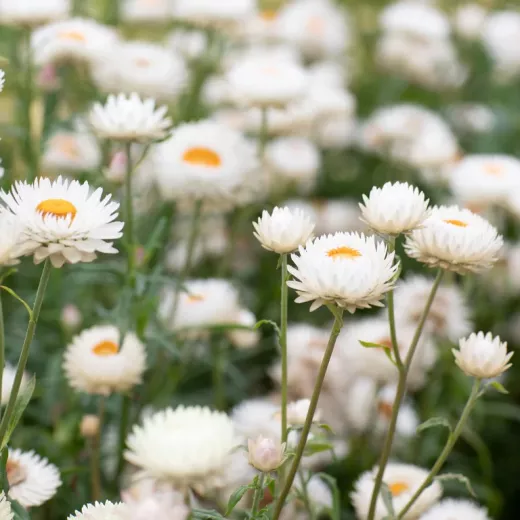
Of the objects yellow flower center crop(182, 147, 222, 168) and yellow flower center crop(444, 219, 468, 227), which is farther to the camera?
yellow flower center crop(182, 147, 222, 168)

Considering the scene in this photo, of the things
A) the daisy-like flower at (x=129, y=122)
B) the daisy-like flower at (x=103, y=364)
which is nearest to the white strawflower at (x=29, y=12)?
the daisy-like flower at (x=129, y=122)

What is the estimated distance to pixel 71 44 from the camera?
5.77 ft

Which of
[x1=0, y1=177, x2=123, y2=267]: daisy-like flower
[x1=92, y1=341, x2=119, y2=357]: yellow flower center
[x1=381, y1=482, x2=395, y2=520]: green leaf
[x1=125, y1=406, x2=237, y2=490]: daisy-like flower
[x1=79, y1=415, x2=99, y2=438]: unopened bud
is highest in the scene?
[x1=0, y1=177, x2=123, y2=267]: daisy-like flower

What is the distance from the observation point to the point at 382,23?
114 inches

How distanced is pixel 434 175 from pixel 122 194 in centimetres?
90

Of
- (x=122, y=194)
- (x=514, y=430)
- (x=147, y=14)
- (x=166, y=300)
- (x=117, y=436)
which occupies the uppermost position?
(x=147, y=14)

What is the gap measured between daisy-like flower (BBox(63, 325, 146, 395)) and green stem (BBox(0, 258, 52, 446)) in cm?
34

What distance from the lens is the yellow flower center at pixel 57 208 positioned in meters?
0.91

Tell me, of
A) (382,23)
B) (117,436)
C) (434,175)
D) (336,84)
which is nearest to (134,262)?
(117,436)

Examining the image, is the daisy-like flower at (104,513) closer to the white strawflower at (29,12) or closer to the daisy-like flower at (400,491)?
the daisy-like flower at (400,491)

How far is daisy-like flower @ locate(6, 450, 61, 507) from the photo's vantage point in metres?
1.00

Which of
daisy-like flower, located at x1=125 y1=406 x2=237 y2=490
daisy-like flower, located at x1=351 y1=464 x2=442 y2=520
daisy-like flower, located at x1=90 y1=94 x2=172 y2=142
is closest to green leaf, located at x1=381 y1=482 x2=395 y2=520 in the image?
daisy-like flower, located at x1=351 y1=464 x2=442 y2=520

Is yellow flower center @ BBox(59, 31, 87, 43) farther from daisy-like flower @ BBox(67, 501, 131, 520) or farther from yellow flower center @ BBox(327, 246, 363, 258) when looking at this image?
daisy-like flower @ BBox(67, 501, 131, 520)

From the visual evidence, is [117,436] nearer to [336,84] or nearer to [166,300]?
[166,300]
